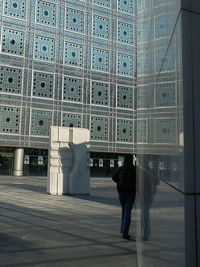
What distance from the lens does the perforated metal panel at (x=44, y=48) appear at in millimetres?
36594

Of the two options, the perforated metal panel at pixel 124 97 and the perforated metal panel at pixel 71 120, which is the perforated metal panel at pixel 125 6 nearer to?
the perforated metal panel at pixel 124 97

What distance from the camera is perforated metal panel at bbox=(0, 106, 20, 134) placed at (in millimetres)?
34469

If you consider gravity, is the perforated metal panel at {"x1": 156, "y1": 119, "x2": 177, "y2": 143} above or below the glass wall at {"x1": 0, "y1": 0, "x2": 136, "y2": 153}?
below

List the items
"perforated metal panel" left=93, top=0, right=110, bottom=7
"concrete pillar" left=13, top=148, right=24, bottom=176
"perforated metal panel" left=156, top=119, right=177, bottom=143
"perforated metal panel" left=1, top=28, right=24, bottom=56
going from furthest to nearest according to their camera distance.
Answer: "perforated metal panel" left=93, top=0, right=110, bottom=7
"concrete pillar" left=13, top=148, right=24, bottom=176
"perforated metal panel" left=1, top=28, right=24, bottom=56
"perforated metal panel" left=156, top=119, right=177, bottom=143

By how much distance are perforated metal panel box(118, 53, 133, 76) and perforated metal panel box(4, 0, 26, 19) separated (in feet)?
41.8

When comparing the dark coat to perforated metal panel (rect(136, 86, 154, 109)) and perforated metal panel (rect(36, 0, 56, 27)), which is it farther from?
perforated metal panel (rect(36, 0, 56, 27))

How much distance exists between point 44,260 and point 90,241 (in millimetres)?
1588

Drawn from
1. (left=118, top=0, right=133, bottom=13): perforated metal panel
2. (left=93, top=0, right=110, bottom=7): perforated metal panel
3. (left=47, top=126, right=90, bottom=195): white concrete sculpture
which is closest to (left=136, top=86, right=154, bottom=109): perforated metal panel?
(left=47, top=126, right=90, bottom=195): white concrete sculpture

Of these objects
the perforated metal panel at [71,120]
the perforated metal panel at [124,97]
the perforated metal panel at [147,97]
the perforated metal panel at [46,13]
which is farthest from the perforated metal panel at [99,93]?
the perforated metal panel at [147,97]

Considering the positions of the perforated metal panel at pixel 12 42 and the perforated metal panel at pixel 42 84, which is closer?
the perforated metal panel at pixel 12 42

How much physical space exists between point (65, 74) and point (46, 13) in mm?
7403

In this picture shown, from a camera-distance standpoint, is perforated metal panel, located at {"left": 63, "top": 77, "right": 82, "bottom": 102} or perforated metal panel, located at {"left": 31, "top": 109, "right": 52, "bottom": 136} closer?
perforated metal panel, located at {"left": 31, "top": 109, "right": 52, "bottom": 136}

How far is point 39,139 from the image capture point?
118 feet

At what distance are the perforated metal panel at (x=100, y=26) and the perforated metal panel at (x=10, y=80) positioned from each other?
1114cm
